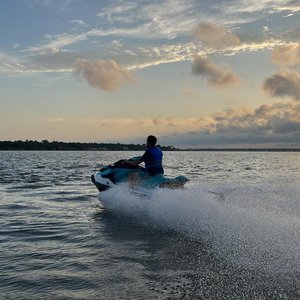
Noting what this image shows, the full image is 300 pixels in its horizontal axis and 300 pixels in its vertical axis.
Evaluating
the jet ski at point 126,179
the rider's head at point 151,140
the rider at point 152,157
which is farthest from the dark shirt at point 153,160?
the jet ski at point 126,179

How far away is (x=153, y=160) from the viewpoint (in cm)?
1263

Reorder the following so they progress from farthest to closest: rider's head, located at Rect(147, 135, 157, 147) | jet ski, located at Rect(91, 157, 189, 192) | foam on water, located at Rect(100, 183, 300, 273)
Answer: rider's head, located at Rect(147, 135, 157, 147), jet ski, located at Rect(91, 157, 189, 192), foam on water, located at Rect(100, 183, 300, 273)

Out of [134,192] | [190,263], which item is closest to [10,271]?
[190,263]

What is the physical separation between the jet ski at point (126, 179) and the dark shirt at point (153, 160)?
268 mm

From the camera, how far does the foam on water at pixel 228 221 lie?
6.52 m

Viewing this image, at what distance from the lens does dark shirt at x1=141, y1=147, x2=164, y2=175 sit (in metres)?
12.6

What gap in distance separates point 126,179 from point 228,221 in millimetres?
6034

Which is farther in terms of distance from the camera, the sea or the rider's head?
the rider's head

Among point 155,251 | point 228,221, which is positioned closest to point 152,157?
point 228,221

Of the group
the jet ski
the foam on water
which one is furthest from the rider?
the foam on water

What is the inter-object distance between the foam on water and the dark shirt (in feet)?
3.30

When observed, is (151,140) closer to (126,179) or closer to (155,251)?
(126,179)

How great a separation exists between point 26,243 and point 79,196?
8.47 metres

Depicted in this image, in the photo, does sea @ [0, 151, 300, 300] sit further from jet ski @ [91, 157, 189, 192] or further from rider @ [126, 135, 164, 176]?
rider @ [126, 135, 164, 176]
